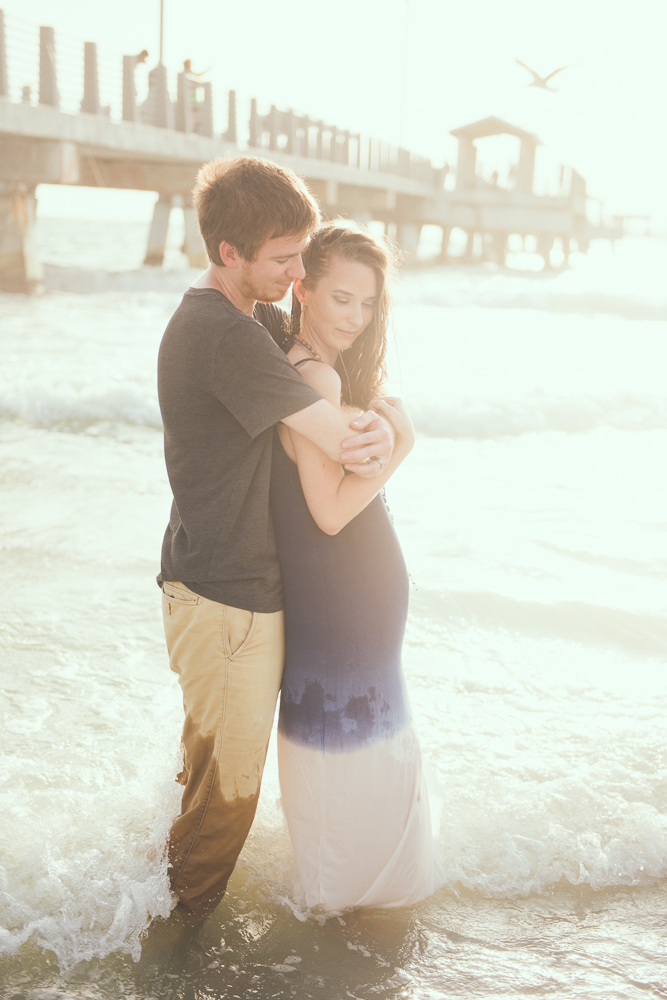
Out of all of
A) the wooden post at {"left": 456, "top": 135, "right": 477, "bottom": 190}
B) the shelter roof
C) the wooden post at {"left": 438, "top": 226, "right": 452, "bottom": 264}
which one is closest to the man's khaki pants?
the shelter roof

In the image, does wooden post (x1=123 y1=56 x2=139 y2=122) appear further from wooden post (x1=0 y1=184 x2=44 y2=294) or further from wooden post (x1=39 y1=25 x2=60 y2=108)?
wooden post (x1=0 y1=184 x2=44 y2=294)

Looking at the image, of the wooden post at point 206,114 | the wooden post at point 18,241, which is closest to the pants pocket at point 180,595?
the wooden post at point 18,241

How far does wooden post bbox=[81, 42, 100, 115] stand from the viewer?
48.0ft

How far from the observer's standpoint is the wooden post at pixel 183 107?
1783 centimetres

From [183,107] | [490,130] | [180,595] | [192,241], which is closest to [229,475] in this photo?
[180,595]

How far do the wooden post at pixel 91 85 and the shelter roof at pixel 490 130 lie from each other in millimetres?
24649

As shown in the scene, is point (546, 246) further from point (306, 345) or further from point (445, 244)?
point (306, 345)

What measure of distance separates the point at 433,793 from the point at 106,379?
25.4 ft

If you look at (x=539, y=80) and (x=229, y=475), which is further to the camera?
(x=539, y=80)

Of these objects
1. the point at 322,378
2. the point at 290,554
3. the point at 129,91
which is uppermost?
the point at 129,91

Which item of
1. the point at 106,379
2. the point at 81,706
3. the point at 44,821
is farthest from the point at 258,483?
the point at 106,379

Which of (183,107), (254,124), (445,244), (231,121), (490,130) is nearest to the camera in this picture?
(183,107)

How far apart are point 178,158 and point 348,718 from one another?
1774 cm

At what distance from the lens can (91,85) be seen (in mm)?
14891
